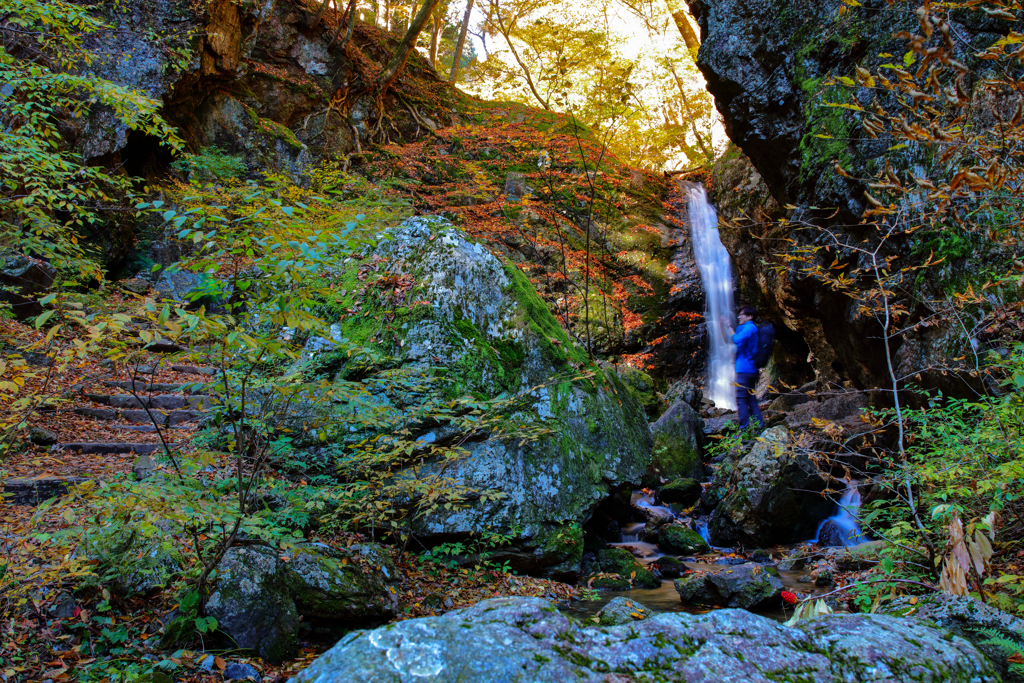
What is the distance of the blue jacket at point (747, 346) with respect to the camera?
8344mm

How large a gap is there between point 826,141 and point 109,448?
1025 cm

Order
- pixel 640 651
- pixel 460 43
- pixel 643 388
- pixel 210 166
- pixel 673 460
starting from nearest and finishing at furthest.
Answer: pixel 640 651 < pixel 673 460 < pixel 210 166 < pixel 643 388 < pixel 460 43

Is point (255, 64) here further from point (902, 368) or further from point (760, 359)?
point (902, 368)

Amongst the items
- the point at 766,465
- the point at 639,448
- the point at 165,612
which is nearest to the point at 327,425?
the point at 165,612

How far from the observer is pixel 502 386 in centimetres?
555

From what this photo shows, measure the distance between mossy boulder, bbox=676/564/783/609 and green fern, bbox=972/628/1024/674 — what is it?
9.25 feet

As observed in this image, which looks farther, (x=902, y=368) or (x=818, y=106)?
(x=818, y=106)

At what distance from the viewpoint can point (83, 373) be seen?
7.51 m

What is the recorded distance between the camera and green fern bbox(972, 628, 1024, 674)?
6.10 feet

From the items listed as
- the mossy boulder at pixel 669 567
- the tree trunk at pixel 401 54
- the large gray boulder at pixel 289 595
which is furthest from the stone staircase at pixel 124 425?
the tree trunk at pixel 401 54

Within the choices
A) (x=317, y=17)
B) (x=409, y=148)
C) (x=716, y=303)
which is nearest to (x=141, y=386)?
(x=409, y=148)

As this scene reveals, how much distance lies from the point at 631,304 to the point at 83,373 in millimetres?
12344

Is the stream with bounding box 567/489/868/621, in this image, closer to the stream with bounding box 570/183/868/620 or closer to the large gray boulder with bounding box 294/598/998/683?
the stream with bounding box 570/183/868/620

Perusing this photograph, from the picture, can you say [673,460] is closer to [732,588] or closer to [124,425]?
[732,588]
